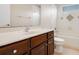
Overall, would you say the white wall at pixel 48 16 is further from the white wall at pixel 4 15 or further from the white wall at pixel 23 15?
the white wall at pixel 4 15

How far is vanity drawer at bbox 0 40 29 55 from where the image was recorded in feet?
3.34

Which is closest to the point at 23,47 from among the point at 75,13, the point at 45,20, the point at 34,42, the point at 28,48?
the point at 28,48

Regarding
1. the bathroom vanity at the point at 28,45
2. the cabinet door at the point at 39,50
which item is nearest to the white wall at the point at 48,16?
the bathroom vanity at the point at 28,45

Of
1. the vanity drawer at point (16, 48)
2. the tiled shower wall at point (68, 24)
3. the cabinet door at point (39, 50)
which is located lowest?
the cabinet door at point (39, 50)

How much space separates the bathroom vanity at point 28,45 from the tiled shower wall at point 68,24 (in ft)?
0.62

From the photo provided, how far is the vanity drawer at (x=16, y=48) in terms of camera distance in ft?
3.34

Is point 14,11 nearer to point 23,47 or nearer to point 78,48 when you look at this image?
point 23,47

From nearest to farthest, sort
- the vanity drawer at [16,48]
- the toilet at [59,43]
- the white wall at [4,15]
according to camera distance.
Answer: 1. the vanity drawer at [16,48]
2. the white wall at [4,15]
3. the toilet at [59,43]

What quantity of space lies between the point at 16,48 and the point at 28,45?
237 mm

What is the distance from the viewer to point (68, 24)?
4.51 feet

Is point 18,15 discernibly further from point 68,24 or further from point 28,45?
point 68,24

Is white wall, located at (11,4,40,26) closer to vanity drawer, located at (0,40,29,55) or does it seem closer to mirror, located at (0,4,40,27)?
mirror, located at (0,4,40,27)

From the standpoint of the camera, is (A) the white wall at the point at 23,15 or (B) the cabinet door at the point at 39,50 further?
(B) the cabinet door at the point at 39,50

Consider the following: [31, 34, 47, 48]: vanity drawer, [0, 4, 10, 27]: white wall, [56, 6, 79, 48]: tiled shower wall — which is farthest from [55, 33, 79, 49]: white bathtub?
[0, 4, 10, 27]: white wall
